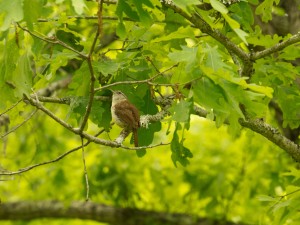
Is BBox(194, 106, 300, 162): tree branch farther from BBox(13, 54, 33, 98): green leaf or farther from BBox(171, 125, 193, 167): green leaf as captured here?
BBox(13, 54, 33, 98): green leaf

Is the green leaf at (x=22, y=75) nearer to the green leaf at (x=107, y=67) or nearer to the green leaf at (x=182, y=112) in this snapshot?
the green leaf at (x=107, y=67)

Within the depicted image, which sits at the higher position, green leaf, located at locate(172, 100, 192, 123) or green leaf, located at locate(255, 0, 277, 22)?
green leaf, located at locate(172, 100, 192, 123)

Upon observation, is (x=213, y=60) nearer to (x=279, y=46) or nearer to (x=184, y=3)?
(x=184, y=3)

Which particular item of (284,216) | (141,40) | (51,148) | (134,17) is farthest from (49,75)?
(51,148)

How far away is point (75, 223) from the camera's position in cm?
977

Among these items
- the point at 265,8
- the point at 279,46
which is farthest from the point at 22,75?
the point at 265,8

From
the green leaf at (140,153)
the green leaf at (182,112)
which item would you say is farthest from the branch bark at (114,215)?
the green leaf at (182,112)

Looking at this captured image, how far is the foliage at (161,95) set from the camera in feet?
11.2

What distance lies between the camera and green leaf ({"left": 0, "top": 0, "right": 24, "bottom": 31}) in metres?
2.95

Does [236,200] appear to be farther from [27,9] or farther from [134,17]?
[27,9]

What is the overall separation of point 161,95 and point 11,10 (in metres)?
1.52

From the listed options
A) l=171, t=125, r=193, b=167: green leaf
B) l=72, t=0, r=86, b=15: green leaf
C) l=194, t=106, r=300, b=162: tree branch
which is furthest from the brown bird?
l=72, t=0, r=86, b=15: green leaf

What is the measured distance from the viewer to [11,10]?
9.75 ft

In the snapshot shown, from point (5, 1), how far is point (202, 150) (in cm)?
593
